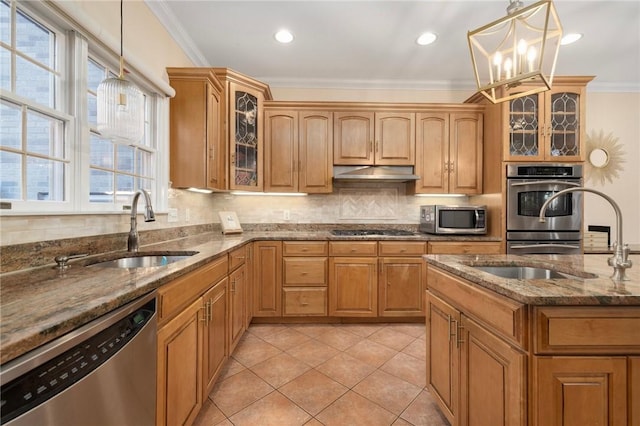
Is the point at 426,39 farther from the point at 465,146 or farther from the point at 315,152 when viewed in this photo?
the point at 315,152

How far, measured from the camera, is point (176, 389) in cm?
118

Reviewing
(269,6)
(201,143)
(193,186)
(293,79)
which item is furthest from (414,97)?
(193,186)

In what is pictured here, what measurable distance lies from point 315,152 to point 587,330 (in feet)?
8.73

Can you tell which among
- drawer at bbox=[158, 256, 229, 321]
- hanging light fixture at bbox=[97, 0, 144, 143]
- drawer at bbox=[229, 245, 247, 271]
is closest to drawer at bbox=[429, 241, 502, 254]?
drawer at bbox=[229, 245, 247, 271]

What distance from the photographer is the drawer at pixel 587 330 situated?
86cm

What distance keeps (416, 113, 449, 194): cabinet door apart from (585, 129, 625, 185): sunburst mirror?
2010mm

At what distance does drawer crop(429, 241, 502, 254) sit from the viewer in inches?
109

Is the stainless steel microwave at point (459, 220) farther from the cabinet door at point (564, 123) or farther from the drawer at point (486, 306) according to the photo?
the drawer at point (486, 306)

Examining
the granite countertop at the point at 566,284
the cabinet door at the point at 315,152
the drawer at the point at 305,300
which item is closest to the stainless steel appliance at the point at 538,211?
the granite countertop at the point at 566,284

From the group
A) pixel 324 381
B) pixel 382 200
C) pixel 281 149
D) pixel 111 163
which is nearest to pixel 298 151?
pixel 281 149

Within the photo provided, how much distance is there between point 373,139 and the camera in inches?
123

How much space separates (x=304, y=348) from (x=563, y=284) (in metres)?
1.93

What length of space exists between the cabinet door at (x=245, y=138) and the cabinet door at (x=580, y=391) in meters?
2.67

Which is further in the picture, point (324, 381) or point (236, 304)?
point (236, 304)
